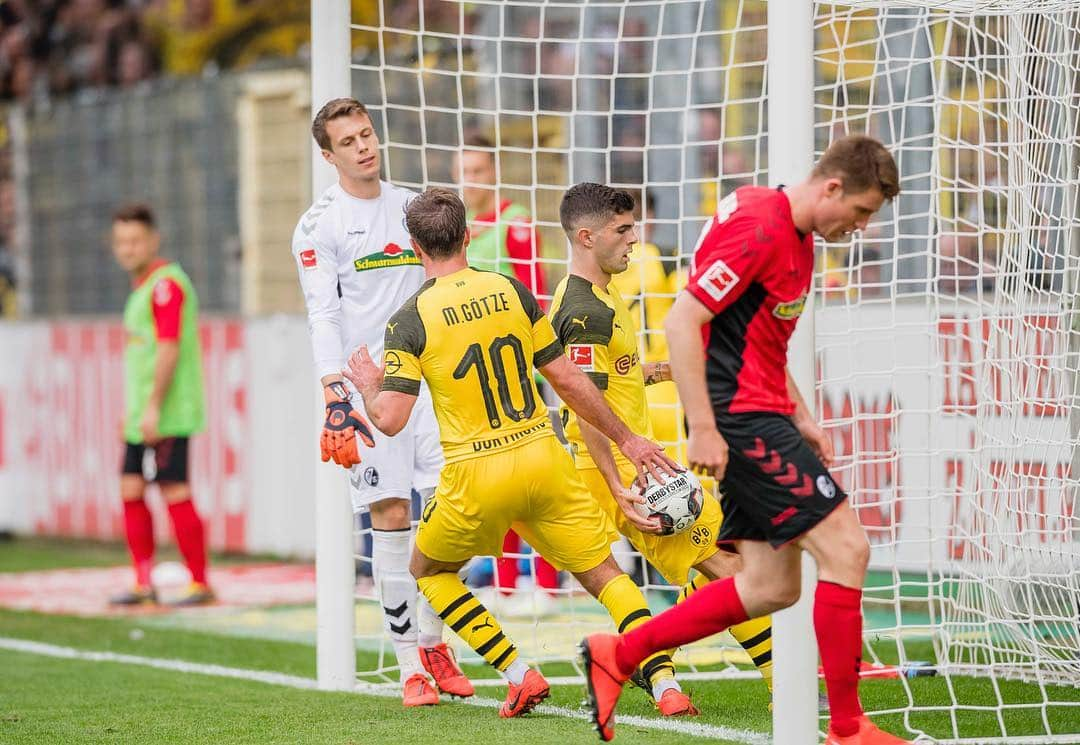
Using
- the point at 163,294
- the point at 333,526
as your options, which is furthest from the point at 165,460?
the point at 333,526

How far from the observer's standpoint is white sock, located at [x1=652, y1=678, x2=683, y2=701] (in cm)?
606

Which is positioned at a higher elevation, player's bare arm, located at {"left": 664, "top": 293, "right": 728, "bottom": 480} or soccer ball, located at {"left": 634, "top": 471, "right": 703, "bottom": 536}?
player's bare arm, located at {"left": 664, "top": 293, "right": 728, "bottom": 480}

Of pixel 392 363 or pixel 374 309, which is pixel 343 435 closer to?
pixel 392 363

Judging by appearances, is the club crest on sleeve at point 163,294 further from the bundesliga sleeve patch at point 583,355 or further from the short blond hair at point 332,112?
the bundesliga sleeve patch at point 583,355

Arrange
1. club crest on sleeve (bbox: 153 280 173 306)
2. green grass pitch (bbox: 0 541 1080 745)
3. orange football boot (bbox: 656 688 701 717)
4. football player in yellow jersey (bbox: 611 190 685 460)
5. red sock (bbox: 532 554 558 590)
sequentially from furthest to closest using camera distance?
1. club crest on sleeve (bbox: 153 280 173 306)
2. red sock (bbox: 532 554 558 590)
3. football player in yellow jersey (bbox: 611 190 685 460)
4. orange football boot (bbox: 656 688 701 717)
5. green grass pitch (bbox: 0 541 1080 745)

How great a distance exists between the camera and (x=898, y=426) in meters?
9.55

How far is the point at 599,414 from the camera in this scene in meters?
5.73

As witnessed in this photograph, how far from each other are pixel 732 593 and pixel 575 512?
0.94 metres

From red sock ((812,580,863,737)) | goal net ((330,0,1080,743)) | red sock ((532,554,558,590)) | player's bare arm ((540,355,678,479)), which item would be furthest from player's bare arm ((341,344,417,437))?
red sock ((532,554,558,590))

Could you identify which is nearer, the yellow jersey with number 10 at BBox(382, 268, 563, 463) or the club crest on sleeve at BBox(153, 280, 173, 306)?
the yellow jersey with number 10 at BBox(382, 268, 563, 463)

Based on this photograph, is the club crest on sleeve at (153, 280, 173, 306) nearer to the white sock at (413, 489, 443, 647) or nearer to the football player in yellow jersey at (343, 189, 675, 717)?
the white sock at (413, 489, 443, 647)

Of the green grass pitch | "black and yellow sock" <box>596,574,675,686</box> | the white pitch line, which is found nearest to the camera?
the white pitch line

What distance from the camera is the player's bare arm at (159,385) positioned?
33.6 feet

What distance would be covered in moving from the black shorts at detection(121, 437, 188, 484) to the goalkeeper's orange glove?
440 centimetres
